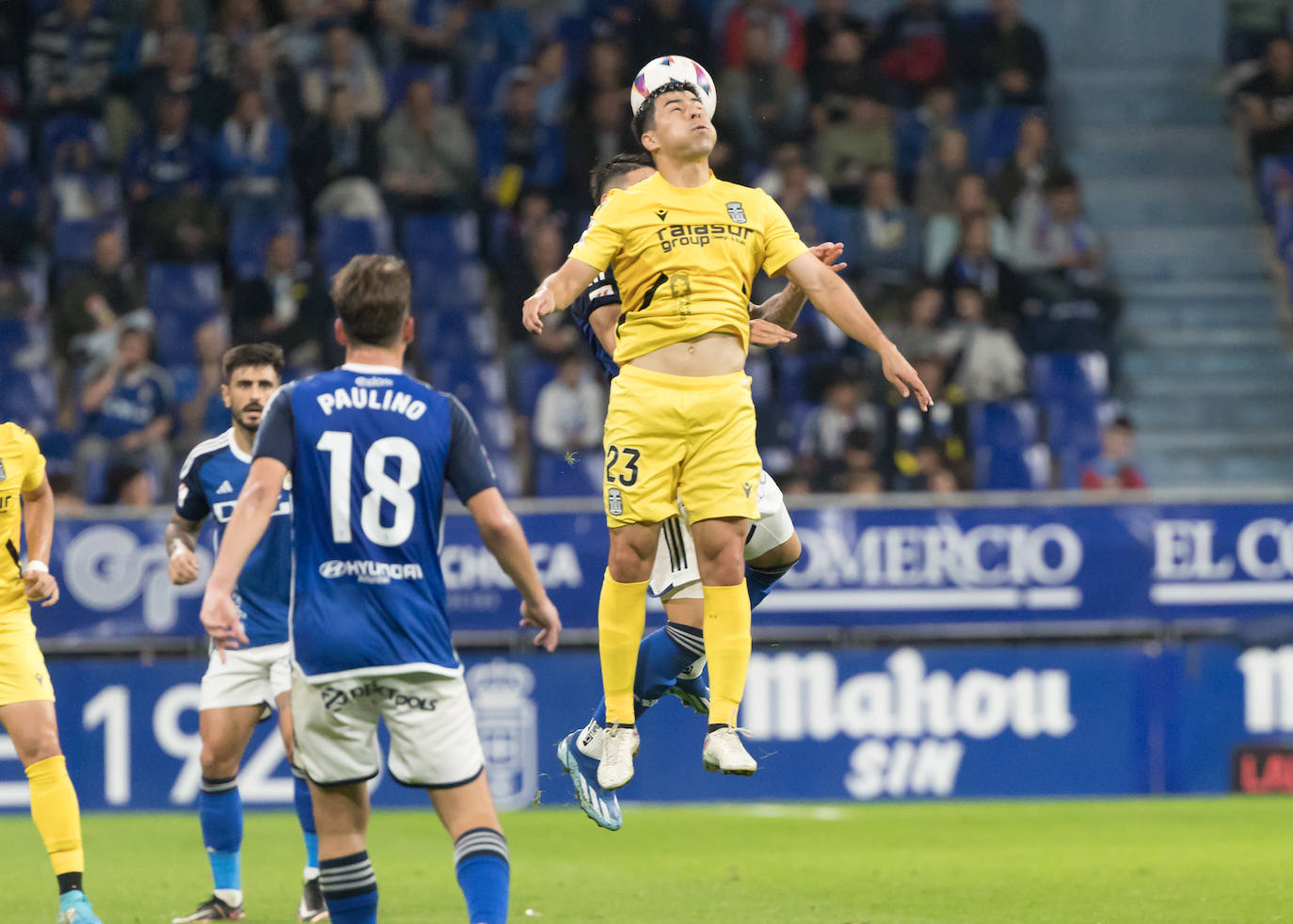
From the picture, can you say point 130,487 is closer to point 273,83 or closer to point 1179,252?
point 273,83

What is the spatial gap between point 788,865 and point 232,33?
1022 cm

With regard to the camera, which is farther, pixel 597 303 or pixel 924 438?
pixel 924 438

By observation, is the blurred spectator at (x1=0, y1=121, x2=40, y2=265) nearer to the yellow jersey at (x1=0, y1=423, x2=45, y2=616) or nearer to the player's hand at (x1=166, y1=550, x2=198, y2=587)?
the yellow jersey at (x1=0, y1=423, x2=45, y2=616)

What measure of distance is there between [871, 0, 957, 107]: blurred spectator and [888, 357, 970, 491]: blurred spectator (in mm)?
4175

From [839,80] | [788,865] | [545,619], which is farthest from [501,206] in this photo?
[545,619]

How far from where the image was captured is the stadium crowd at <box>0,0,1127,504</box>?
1401 cm

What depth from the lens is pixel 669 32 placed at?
16.6m

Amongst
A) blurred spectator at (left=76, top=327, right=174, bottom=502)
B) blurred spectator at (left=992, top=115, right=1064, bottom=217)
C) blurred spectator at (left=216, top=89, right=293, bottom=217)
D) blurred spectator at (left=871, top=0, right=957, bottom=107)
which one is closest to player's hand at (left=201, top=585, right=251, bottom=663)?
blurred spectator at (left=76, top=327, right=174, bottom=502)

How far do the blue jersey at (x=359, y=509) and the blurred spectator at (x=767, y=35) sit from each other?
1201 centimetres

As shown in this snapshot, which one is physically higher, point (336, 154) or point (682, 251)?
point (336, 154)

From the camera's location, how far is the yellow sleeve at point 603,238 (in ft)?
20.5

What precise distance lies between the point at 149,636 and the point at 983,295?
24.2 feet

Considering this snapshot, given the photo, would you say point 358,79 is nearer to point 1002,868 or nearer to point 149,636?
point 149,636

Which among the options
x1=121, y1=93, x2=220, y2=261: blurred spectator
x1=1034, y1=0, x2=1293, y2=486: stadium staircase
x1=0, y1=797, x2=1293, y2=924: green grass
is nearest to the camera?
x1=0, y1=797, x2=1293, y2=924: green grass
